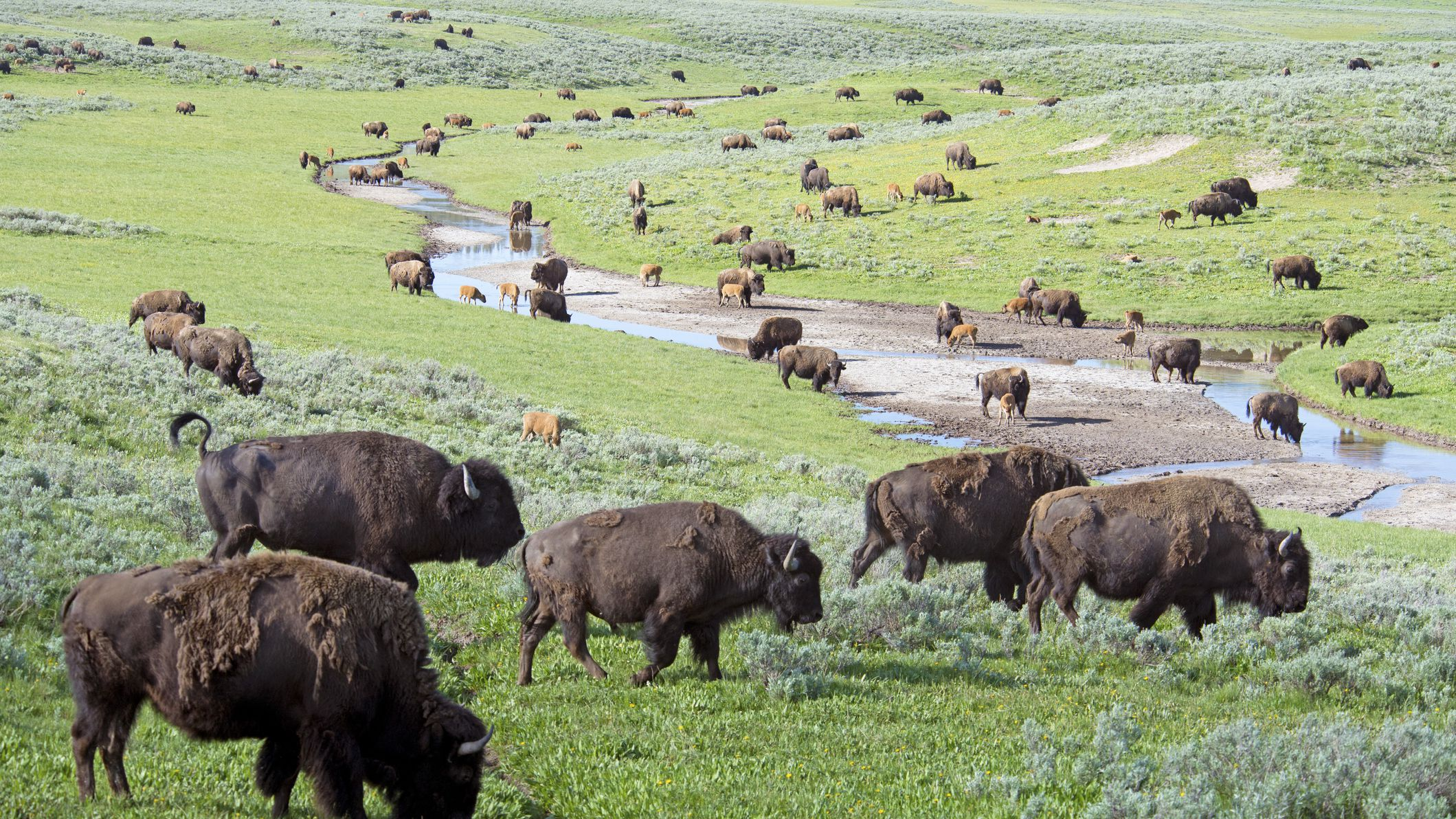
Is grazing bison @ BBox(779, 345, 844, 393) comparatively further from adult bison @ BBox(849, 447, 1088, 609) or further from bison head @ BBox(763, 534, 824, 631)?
bison head @ BBox(763, 534, 824, 631)

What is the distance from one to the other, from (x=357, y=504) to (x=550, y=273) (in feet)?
106

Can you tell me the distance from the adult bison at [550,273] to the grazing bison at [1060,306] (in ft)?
50.9

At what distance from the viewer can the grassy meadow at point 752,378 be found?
7.42 m

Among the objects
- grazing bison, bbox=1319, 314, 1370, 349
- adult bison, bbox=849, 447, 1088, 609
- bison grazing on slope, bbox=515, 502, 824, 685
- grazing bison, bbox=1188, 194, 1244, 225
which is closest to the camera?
bison grazing on slope, bbox=515, 502, 824, 685

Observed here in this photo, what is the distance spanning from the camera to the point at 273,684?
6.30m

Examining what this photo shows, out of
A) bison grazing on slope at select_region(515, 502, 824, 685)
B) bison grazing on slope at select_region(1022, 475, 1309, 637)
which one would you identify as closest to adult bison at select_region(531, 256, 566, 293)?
bison grazing on slope at select_region(1022, 475, 1309, 637)

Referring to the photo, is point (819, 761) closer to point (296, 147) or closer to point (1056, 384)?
point (1056, 384)

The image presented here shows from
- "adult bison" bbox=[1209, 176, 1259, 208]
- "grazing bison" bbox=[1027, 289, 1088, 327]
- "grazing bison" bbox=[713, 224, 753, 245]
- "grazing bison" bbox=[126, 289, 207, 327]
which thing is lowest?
"grazing bison" bbox=[713, 224, 753, 245]

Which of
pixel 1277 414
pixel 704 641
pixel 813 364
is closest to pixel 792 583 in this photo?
pixel 704 641

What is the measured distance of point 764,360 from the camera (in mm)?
34906

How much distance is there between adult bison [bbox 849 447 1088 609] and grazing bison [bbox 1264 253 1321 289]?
31923 mm

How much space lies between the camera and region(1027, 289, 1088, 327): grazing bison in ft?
129

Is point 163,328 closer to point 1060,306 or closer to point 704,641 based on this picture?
point 704,641

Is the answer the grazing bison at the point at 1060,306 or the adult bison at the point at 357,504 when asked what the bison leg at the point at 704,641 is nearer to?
the adult bison at the point at 357,504
